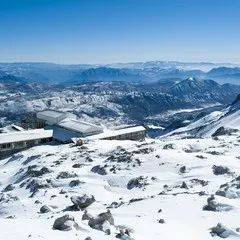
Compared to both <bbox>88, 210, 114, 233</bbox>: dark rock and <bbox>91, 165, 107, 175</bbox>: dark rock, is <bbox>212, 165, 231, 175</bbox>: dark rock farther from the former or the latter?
<bbox>88, 210, 114, 233</bbox>: dark rock

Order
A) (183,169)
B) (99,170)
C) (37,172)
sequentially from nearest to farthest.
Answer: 1. (183,169)
2. (99,170)
3. (37,172)

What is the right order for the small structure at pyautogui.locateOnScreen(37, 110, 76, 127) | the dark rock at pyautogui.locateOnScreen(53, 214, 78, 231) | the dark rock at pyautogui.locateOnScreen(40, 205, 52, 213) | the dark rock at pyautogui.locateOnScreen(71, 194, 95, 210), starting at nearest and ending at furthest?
1. the dark rock at pyautogui.locateOnScreen(53, 214, 78, 231)
2. the dark rock at pyautogui.locateOnScreen(71, 194, 95, 210)
3. the dark rock at pyautogui.locateOnScreen(40, 205, 52, 213)
4. the small structure at pyautogui.locateOnScreen(37, 110, 76, 127)

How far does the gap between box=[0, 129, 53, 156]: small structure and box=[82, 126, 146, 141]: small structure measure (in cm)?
1230

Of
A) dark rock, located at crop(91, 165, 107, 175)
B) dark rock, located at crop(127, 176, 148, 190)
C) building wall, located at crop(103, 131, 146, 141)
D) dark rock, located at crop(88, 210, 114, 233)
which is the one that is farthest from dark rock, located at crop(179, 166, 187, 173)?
building wall, located at crop(103, 131, 146, 141)

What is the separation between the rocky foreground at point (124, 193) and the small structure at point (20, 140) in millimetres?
14746

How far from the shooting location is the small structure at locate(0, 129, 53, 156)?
111 meters

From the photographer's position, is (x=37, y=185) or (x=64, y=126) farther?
(x=64, y=126)

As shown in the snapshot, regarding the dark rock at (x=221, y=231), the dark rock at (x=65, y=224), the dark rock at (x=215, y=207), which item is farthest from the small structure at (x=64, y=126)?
the dark rock at (x=221, y=231)

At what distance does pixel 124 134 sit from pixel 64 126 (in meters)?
16.8

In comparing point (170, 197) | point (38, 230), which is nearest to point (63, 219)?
point (38, 230)

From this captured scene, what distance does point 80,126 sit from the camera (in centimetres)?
12269

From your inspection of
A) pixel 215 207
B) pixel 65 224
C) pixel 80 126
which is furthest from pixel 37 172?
pixel 80 126

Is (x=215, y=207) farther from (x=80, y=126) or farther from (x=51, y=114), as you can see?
(x=51, y=114)

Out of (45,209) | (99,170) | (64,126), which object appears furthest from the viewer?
(64,126)
